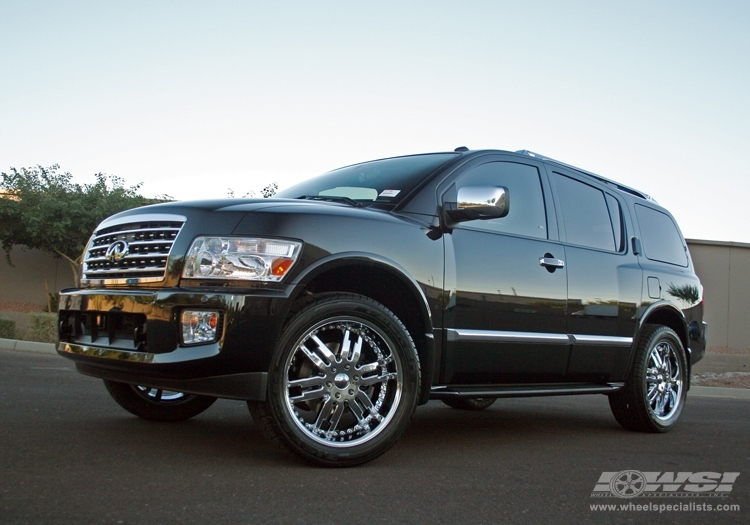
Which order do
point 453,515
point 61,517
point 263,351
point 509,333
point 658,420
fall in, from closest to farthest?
point 61,517
point 453,515
point 263,351
point 509,333
point 658,420

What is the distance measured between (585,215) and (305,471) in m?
3.10

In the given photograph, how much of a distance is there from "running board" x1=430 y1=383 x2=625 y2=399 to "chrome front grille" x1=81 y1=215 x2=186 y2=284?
1.62 m

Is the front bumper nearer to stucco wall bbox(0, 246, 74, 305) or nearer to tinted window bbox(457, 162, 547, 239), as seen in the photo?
tinted window bbox(457, 162, 547, 239)

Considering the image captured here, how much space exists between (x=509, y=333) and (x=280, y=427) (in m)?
1.69

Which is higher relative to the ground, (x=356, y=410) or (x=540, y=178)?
(x=540, y=178)

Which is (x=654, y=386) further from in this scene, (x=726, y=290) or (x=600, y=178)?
(x=726, y=290)

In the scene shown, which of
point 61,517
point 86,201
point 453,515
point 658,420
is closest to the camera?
point 61,517

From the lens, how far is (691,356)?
6.38 metres

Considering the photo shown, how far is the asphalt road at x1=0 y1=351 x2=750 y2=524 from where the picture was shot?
2.81 m

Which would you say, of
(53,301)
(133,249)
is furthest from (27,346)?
(53,301)

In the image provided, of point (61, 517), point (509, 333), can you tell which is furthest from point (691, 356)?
point (61, 517)

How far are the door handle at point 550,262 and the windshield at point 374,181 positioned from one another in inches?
35.1

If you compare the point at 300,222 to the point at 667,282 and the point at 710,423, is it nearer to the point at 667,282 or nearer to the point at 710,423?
the point at 667,282

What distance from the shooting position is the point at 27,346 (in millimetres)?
12211
